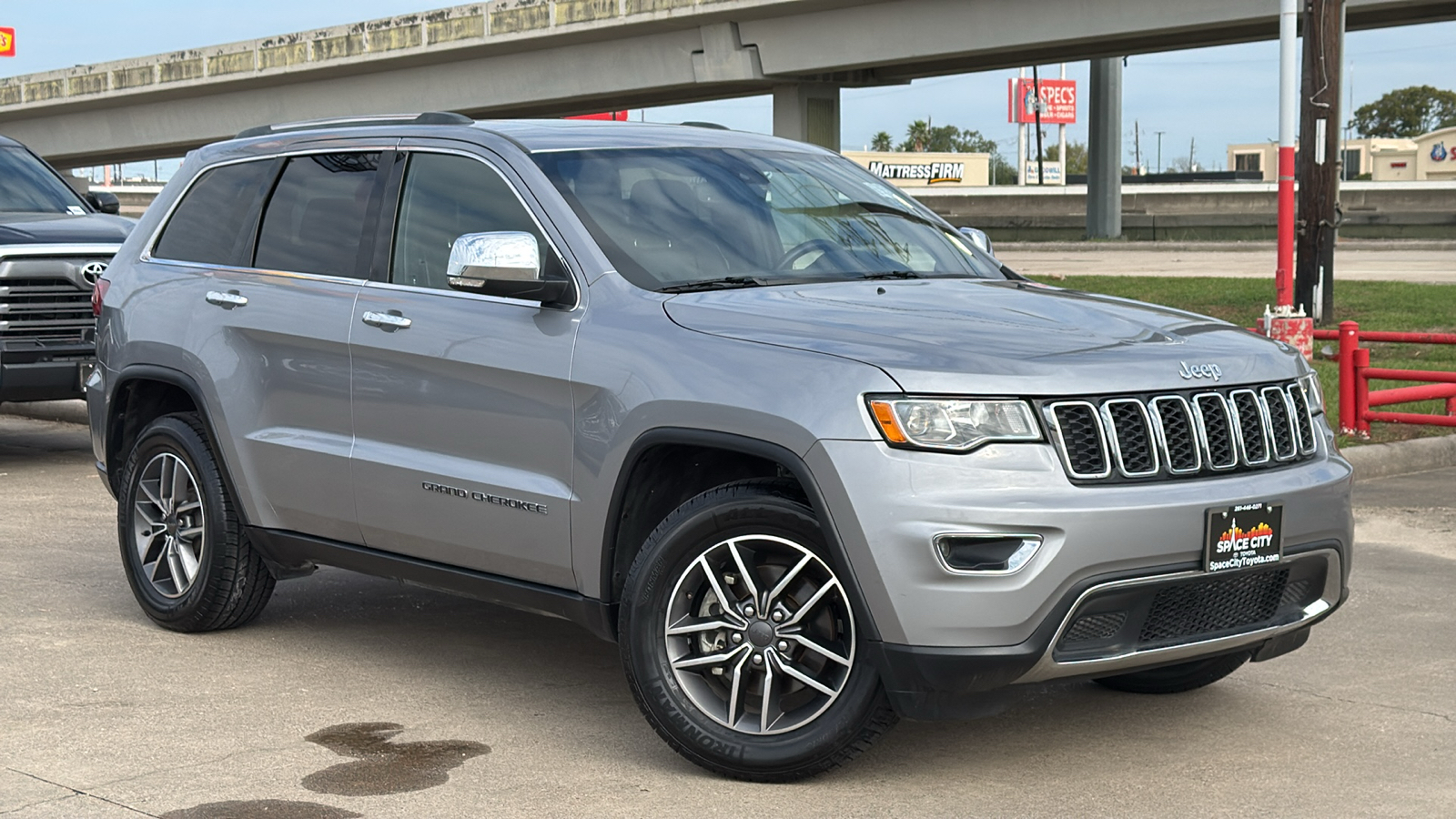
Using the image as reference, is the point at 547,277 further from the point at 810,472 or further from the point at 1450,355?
the point at 1450,355

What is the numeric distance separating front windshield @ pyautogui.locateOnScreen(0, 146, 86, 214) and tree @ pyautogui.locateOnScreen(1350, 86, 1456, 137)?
425ft

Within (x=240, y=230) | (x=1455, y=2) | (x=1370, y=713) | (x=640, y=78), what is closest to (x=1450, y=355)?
(x=1370, y=713)

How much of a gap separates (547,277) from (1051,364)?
1641 mm

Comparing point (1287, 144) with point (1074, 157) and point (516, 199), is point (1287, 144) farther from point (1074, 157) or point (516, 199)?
point (1074, 157)

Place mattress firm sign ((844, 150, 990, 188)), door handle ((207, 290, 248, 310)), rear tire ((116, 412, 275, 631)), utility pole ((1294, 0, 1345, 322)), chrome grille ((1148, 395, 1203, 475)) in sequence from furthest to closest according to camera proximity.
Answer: mattress firm sign ((844, 150, 990, 188)) < utility pole ((1294, 0, 1345, 322)) < rear tire ((116, 412, 275, 631)) < door handle ((207, 290, 248, 310)) < chrome grille ((1148, 395, 1203, 475))

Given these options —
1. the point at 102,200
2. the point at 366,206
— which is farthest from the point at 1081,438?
the point at 102,200

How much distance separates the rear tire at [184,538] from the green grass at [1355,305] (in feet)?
29.7

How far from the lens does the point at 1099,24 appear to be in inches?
1367

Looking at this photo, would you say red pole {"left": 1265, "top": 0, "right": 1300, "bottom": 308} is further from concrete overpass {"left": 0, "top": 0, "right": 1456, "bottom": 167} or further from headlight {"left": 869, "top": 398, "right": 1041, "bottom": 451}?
concrete overpass {"left": 0, "top": 0, "right": 1456, "bottom": 167}

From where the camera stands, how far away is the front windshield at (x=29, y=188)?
12.4m

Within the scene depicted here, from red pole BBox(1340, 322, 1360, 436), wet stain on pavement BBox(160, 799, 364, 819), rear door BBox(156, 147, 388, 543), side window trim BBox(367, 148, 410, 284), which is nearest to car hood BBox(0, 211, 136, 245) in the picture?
rear door BBox(156, 147, 388, 543)

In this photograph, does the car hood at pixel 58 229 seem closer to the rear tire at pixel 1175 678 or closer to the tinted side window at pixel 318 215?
the tinted side window at pixel 318 215

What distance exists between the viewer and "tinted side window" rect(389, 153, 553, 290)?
5719 millimetres

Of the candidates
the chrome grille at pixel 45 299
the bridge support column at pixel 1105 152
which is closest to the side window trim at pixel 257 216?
the chrome grille at pixel 45 299
